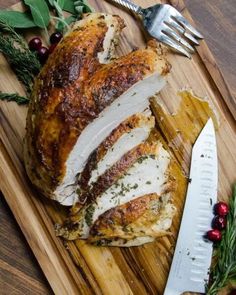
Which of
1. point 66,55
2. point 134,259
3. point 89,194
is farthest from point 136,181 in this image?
point 66,55

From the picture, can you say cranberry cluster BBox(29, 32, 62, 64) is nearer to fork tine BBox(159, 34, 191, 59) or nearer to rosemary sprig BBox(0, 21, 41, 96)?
rosemary sprig BBox(0, 21, 41, 96)

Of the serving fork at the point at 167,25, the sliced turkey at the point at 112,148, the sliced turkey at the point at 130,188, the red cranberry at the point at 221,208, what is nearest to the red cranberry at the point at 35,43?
the serving fork at the point at 167,25

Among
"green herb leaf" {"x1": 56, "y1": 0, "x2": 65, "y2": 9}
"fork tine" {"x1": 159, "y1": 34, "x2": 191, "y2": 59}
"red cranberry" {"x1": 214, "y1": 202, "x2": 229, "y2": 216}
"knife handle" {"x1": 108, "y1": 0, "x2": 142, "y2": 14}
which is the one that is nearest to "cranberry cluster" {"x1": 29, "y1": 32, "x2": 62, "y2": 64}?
"green herb leaf" {"x1": 56, "y1": 0, "x2": 65, "y2": 9}

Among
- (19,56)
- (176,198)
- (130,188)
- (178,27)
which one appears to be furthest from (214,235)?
(19,56)

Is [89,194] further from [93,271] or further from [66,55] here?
[66,55]

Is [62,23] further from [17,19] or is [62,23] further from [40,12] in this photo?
[17,19]

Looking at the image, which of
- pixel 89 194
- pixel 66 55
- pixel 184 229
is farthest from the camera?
pixel 184 229

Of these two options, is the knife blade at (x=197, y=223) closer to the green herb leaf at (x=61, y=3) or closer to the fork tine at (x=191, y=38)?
the fork tine at (x=191, y=38)
